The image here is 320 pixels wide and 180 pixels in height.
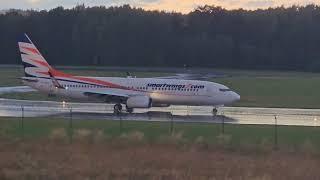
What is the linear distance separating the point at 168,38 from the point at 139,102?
360ft

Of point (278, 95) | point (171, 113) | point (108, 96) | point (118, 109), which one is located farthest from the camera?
point (278, 95)

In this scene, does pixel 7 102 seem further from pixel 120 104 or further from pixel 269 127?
pixel 269 127

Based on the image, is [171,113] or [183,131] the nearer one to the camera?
[183,131]

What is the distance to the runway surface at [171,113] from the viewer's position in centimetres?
4547

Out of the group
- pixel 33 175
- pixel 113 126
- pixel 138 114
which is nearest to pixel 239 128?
pixel 113 126

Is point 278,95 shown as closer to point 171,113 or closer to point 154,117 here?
point 171,113

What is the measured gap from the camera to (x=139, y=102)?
50.9 meters

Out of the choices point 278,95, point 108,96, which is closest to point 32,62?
point 108,96

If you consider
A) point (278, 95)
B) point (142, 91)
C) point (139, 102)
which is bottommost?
point (278, 95)

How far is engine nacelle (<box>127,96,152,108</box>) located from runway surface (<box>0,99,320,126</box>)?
2.12ft

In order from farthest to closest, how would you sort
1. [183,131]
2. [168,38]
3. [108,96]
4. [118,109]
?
1. [168,38]
2. [108,96]
3. [118,109]
4. [183,131]

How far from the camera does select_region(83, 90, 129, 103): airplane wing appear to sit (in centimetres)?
5238

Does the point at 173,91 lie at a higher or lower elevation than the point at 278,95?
higher

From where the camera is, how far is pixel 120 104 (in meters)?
52.2
